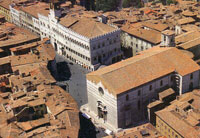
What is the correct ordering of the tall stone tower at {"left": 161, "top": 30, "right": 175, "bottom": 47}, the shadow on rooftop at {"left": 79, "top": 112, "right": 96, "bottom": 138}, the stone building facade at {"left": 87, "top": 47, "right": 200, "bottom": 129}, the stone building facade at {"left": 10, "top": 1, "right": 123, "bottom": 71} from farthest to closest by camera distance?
the stone building facade at {"left": 10, "top": 1, "right": 123, "bottom": 71} → the tall stone tower at {"left": 161, "top": 30, "right": 175, "bottom": 47} → the stone building facade at {"left": 87, "top": 47, "right": 200, "bottom": 129} → the shadow on rooftop at {"left": 79, "top": 112, "right": 96, "bottom": 138}

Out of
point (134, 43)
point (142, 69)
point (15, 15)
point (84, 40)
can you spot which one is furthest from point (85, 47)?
point (15, 15)

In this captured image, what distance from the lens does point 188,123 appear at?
62.9m

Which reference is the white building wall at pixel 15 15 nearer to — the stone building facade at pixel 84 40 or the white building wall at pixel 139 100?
the stone building facade at pixel 84 40

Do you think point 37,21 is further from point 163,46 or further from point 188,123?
point 188,123

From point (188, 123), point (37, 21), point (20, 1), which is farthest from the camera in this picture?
point (20, 1)

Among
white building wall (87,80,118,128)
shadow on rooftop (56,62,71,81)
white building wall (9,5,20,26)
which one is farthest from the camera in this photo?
white building wall (9,5,20,26)

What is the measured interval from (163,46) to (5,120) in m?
43.4

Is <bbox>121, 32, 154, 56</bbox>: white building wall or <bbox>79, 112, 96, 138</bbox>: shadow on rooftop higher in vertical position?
<bbox>121, 32, 154, 56</bbox>: white building wall

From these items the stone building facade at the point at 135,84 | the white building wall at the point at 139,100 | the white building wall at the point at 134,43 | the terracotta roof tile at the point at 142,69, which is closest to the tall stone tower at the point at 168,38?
the terracotta roof tile at the point at 142,69

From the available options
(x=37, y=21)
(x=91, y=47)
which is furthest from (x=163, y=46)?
(x=37, y=21)

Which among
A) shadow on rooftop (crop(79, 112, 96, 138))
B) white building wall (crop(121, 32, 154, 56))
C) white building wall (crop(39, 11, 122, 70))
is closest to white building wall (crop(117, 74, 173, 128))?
shadow on rooftop (crop(79, 112, 96, 138))

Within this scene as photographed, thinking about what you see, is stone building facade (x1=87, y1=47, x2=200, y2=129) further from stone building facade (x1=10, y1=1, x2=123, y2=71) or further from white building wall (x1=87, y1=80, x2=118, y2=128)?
stone building facade (x1=10, y1=1, x2=123, y2=71)

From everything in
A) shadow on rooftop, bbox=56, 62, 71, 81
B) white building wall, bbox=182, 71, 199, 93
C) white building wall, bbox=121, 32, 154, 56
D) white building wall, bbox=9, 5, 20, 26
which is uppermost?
white building wall, bbox=9, 5, 20, 26

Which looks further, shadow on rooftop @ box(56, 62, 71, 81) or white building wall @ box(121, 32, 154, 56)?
white building wall @ box(121, 32, 154, 56)
